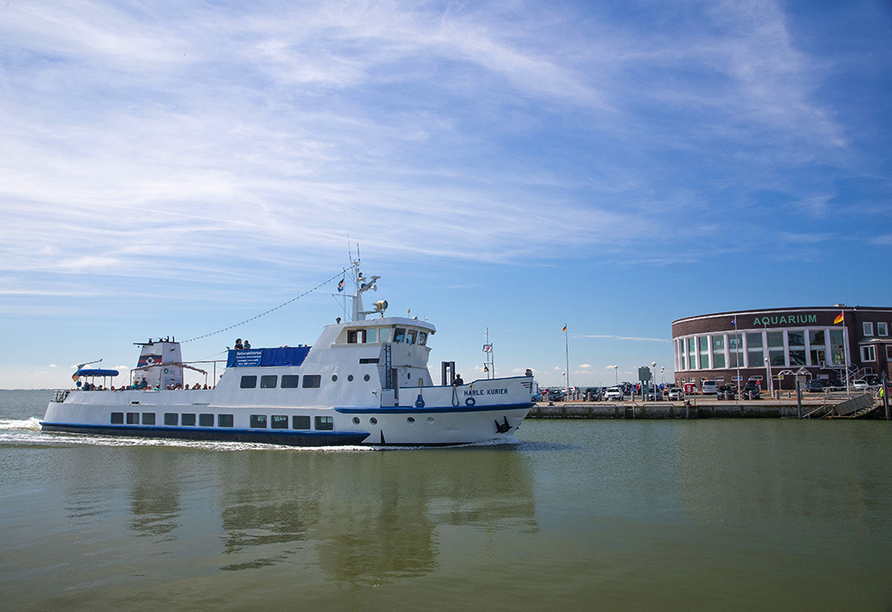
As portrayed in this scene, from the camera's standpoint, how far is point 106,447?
1127 inches

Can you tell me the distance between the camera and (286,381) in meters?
27.6

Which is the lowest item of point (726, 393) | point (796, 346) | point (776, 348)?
point (726, 393)

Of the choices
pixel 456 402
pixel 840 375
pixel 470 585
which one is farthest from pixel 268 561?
pixel 840 375

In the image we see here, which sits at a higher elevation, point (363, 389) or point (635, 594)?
point (363, 389)

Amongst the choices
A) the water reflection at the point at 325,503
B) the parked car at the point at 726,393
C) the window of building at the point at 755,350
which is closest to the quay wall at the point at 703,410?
the parked car at the point at 726,393

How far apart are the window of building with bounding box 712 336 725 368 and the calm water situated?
42.2 metres

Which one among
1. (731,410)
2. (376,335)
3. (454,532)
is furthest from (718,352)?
(454,532)

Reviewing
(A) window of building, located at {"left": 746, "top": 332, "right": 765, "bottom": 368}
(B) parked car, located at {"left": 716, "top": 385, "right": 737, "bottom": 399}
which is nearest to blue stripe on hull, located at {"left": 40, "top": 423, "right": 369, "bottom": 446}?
(B) parked car, located at {"left": 716, "top": 385, "right": 737, "bottom": 399}

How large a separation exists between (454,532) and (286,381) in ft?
56.4

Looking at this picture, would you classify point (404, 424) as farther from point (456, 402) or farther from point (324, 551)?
point (324, 551)

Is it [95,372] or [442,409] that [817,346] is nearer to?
[442,409]

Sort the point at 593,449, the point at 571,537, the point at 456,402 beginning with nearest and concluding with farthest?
the point at 571,537
the point at 456,402
the point at 593,449

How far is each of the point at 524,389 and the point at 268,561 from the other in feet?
50.9

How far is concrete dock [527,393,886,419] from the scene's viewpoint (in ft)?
126
